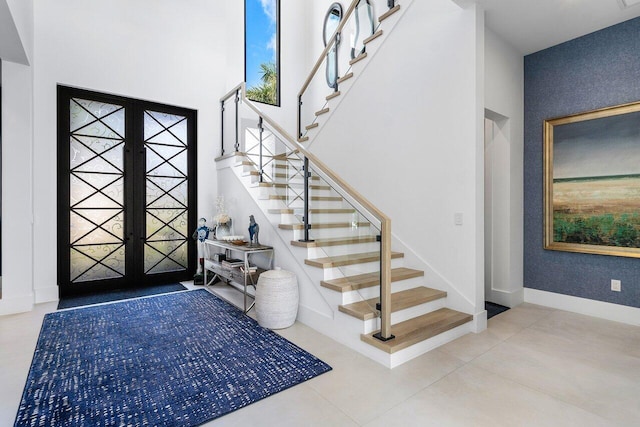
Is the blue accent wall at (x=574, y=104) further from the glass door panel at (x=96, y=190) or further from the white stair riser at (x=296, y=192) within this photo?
the glass door panel at (x=96, y=190)

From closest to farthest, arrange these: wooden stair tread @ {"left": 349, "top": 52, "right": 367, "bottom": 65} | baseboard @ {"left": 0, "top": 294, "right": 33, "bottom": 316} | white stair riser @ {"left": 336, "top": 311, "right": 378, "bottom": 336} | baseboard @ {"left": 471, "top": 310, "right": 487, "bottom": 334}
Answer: white stair riser @ {"left": 336, "top": 311, "right": 378, "bottom": 336} < baseboard @ {"left": 471, "top": 310, "right": 487, "bottom": 334} < baseboard @ {"left": 0, "top": 294, "right": 33, "bottom": 316} < wooden stair tread @ {"left": 349, "top": 52, "right": 367, "bottom": 65}

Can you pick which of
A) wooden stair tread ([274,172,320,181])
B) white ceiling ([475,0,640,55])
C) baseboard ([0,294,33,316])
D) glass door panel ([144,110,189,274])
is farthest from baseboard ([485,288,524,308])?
baseboard ([0,294,33,316])

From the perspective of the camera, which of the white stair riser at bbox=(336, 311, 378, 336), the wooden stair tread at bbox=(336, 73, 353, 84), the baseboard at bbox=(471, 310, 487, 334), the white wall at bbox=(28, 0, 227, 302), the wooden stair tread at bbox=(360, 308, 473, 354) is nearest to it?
the wooden stair tread at bbox=(360, 308, 473, 354)

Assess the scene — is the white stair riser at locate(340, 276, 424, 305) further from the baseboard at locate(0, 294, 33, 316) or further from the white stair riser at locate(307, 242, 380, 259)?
the baseboard at locate(0, 294, 33, 316)

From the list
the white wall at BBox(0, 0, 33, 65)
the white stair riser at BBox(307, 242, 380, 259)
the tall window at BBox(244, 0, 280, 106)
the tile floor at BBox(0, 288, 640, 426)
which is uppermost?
the tall window at BBox(244, 0, 280, 106)

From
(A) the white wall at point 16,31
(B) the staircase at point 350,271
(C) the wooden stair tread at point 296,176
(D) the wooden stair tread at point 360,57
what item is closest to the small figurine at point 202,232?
(B) the staircase at point 350,271

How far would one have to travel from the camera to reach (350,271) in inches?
125

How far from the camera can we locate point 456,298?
346cm

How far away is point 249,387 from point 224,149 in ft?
14.3

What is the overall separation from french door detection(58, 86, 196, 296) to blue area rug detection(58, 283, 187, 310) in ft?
0.67

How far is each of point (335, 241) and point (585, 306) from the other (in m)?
2.95

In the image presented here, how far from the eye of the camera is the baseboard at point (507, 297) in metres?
4.05

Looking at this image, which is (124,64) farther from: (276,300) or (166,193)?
(276,300)

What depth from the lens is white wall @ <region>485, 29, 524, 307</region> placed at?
3973 millimetres
